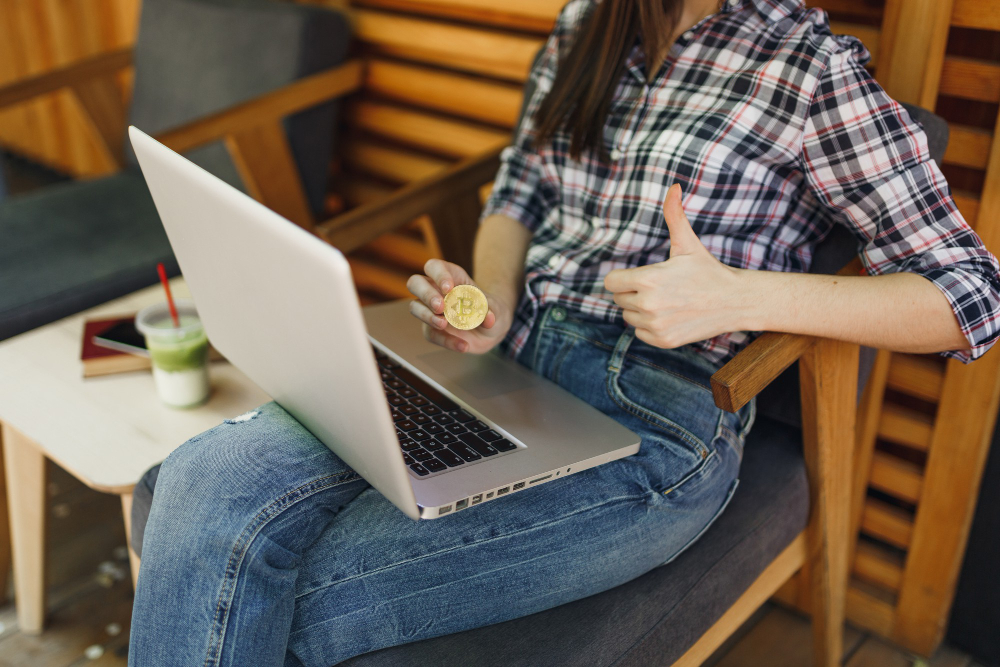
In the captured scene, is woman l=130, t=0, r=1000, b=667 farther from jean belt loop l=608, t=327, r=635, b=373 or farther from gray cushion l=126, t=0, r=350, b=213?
gray cushion l=126, t=0, r=350, b=213

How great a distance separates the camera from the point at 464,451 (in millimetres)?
942

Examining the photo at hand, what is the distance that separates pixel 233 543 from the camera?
814mm

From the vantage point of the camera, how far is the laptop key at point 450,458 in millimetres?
913

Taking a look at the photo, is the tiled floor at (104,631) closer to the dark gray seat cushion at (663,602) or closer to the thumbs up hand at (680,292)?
the dark gray seat cushion at (663,602)

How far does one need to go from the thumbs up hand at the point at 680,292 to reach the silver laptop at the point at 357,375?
0.15 metres

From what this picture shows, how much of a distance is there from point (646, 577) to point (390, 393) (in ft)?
1.27

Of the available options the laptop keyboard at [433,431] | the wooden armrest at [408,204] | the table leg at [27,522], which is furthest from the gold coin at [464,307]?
the table leg at [27,522]

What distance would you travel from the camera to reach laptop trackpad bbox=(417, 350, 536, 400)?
1084 millimetres

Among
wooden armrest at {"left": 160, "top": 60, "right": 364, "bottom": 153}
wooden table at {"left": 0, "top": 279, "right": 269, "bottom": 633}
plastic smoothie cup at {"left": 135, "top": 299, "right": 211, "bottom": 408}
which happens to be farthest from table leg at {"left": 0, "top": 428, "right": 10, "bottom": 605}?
wooden armrest at {"left": 160, "top": 60, "right": 364, "bottom": 153}

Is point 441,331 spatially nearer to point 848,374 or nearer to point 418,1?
point 848,374

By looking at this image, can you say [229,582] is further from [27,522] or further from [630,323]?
[27,522]

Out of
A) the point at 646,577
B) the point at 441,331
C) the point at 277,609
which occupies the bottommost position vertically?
the point at 646,577

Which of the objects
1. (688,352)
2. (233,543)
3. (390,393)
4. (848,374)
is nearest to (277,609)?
(233,543)

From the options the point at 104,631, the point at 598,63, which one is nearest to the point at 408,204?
the point at 598,63
